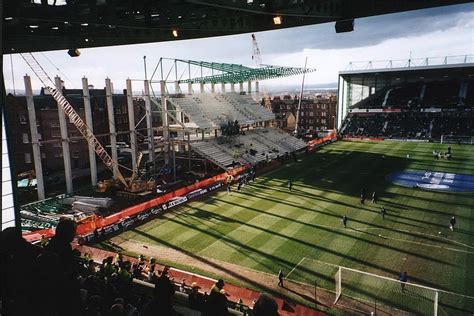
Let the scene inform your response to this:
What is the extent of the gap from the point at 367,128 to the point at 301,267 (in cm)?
6083

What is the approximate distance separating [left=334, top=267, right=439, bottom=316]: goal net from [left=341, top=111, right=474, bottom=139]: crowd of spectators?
55.3 metres

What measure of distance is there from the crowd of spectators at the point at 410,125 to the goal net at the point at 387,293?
55.3 meters

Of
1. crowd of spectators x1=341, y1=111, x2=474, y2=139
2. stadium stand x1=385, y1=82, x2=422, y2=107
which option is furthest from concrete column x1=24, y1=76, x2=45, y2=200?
stadium stand x1=385, y1=82, x2=422, y2=107

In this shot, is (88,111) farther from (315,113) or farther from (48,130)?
(315,113)

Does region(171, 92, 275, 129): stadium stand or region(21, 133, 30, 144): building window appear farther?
region(171, 92, 275, 129): stadium stand

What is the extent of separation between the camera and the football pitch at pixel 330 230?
19.3 m

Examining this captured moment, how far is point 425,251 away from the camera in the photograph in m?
21.1

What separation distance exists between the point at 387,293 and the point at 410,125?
202ft

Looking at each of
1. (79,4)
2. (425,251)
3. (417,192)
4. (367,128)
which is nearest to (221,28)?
(79,4)

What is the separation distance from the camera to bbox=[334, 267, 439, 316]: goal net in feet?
50.9

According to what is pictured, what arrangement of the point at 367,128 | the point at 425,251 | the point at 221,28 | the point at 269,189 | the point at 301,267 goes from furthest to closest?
1. the point at 367,128
2. the point at 269,189
3. the point at 425,251
4. the point at 301,267
5. the point at 221,28

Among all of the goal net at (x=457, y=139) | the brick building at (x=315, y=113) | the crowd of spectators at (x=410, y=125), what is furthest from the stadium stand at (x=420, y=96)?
the brick building at (x=315, y=113)

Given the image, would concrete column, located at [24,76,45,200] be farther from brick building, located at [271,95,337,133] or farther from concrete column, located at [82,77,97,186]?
brick building, located at [271,95,337,133]

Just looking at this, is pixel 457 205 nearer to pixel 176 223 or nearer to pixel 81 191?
pixel 176 223
